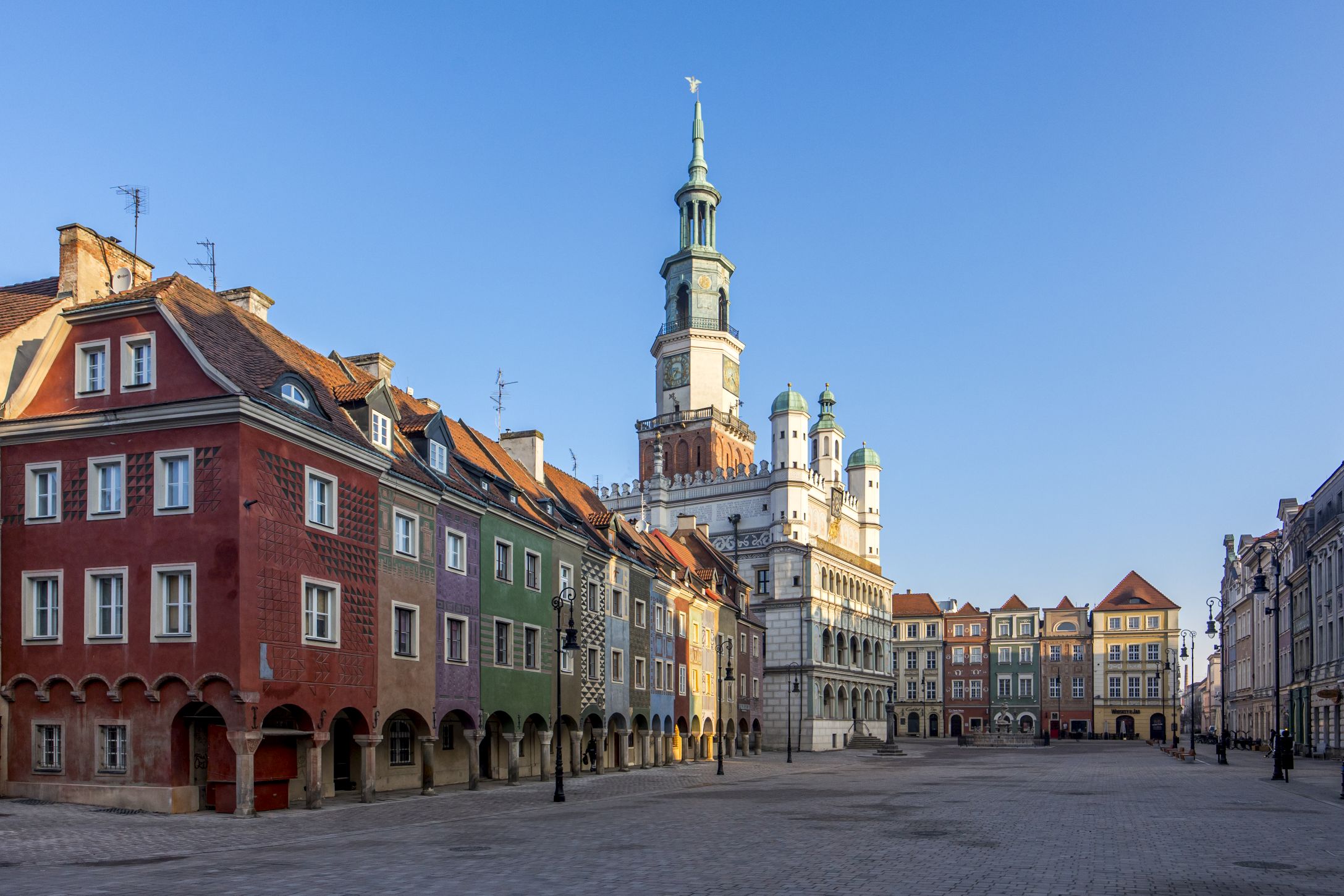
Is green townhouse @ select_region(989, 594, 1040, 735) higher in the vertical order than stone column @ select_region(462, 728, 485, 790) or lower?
lower

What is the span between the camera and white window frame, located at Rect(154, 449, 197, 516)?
2817 cm

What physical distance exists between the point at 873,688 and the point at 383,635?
258ft

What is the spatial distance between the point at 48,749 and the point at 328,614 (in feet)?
23.3

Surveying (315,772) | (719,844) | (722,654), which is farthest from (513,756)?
(722,654)

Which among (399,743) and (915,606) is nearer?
(399,743)

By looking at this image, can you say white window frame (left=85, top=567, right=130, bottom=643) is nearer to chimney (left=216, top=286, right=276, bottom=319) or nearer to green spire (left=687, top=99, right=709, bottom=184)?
chimney (left=216, top=286, right=276, bottom=319)

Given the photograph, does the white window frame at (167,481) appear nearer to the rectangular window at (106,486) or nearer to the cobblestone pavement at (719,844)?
the rectangular window at (106,486)

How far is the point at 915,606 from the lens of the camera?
145 m

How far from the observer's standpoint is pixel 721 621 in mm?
68750

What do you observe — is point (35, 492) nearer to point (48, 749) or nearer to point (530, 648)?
point (48, 749)

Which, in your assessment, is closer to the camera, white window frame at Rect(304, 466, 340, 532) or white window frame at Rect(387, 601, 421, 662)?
white window frame at Rect(304, 466, 340, 532)

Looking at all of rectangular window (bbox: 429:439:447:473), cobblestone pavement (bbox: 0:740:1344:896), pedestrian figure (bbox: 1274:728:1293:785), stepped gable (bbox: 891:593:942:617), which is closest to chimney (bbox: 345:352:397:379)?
rectangular window (bbox: 429:439:447:473)

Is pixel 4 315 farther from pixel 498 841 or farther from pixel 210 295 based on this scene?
pixel 498 841

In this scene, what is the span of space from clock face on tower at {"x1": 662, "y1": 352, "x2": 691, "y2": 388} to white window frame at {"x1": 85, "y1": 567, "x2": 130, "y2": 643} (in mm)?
75577
